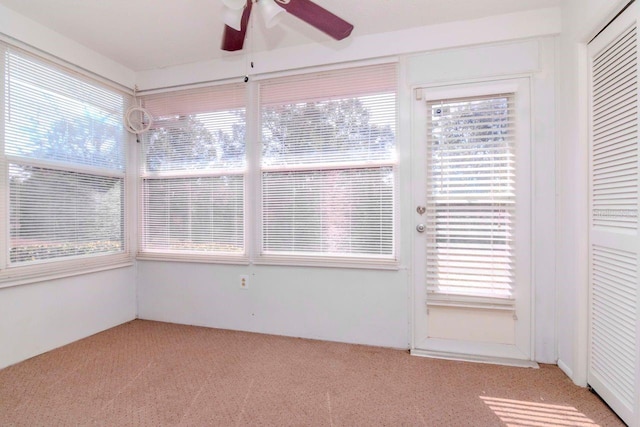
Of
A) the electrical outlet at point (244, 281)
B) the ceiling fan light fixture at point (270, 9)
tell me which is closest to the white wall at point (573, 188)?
the ceiling fan light fixture at point (270, 9)

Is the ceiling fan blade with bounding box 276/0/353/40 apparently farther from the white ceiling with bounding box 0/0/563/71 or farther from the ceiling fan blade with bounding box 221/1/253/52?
the white ceiling with bounding box 0/0/563/71

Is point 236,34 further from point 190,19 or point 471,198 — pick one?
point 471,198

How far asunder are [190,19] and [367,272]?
2241 millimetres

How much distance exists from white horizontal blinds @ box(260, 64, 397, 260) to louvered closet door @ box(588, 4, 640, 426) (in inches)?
46.8

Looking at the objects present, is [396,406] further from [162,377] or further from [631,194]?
[631,194]

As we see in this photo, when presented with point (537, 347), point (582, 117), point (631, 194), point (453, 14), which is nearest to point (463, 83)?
point (453, 14)

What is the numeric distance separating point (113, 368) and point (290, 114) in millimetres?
2241

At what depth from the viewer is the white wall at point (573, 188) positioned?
6.10 ft

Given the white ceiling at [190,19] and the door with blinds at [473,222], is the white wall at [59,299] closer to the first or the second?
the white ceiling at [190,19]

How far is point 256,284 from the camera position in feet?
8.96

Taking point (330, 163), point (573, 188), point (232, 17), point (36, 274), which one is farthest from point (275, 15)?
point (36, 274)

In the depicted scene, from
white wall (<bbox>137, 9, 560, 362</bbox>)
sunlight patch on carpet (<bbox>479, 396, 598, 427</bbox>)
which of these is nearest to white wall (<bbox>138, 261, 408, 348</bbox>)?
white wall (<bbox>137, 9, 560, 362</bbox>)

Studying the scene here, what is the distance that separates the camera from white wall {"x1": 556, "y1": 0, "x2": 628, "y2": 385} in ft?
6.10

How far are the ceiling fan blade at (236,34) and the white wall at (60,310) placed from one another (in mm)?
2178
